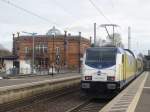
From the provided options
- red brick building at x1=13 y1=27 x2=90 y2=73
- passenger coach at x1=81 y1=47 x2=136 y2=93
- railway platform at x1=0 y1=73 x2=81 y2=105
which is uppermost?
red brick building at x1=13 y1=27 x2=90 y2=73

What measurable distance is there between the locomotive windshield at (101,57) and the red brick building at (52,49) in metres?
75.1

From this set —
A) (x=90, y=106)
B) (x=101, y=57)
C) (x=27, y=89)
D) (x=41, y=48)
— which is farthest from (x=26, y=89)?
(x=41, y=48)

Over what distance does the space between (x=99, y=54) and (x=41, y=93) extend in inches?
241

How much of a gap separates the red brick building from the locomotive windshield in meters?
75.1

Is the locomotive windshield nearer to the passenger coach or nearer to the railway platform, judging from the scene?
the passenger coach

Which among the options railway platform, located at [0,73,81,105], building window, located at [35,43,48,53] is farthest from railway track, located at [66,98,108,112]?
building window, located at [35,43,48,53]

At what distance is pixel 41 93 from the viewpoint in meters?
30.5

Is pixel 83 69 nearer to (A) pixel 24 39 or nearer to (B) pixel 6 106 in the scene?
(B) pixel 6 106

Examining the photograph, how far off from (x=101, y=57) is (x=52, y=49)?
7789 cm

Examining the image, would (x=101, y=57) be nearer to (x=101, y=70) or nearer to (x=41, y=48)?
(x=101, y=70)

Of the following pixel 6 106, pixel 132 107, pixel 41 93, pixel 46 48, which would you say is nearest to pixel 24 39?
pixel 46 48

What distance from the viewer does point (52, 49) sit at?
103688mm

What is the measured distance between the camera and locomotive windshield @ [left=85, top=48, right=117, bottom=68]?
84.3ft

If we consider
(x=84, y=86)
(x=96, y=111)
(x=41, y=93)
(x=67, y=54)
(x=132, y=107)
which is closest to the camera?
(x=132, y=107)
